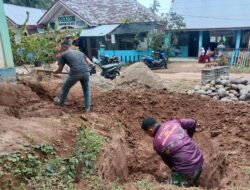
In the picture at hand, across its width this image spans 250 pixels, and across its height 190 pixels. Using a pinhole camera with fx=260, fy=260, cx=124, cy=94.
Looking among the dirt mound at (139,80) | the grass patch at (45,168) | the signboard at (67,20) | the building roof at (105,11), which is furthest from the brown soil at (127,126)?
the signboard at (67,20)

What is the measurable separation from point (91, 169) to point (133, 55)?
1499cm

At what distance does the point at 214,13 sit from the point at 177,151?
59.2ft

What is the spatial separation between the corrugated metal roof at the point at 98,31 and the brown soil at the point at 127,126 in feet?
33.2

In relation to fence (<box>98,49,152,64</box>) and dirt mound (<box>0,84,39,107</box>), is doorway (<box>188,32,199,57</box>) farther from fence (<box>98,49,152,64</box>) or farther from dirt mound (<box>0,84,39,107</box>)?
dirt mound (<box>0,84,39,107</box>)

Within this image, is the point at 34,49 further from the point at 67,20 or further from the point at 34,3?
the point at 34,3

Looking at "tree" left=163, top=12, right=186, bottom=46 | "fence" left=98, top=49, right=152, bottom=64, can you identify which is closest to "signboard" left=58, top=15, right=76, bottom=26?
"fence" left=98, top=49, right=152, bottom=64

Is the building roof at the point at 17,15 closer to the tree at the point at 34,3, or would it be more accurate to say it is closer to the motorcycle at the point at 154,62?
the tree at the point at 34,3

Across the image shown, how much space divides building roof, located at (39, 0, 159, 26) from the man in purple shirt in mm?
15639

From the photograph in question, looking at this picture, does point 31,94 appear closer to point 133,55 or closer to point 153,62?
point 153,62

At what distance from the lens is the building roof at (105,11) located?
62.0ft

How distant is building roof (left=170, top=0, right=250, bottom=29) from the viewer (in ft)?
58.4

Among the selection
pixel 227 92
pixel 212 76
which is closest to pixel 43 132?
pixel 227 92

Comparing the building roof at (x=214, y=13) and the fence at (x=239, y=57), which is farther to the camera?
the building roof at (x=214, y=13)

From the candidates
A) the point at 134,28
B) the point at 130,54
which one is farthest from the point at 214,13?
the point at 130,54
